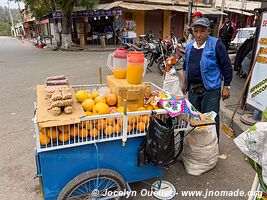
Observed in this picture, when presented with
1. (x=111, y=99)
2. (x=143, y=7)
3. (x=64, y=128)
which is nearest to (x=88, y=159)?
(x=64, y=128)

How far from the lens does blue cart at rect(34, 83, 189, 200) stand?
175cm

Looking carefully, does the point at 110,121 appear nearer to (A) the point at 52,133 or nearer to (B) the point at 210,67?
(A) the point at 52,133

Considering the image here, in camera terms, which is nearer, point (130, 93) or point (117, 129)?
point (117, 129)

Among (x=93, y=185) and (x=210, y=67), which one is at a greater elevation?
(x=210, y=67)

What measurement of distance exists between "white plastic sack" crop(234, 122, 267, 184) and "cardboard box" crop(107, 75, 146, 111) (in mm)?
953

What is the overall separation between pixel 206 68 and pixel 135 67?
97 cm

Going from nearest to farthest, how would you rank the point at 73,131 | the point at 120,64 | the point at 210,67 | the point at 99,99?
the point at 73,131 < the point at 99,99 < the point at 120,64 < the point at 210,67

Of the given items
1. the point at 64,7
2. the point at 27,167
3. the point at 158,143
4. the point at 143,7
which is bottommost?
the point at 27,167

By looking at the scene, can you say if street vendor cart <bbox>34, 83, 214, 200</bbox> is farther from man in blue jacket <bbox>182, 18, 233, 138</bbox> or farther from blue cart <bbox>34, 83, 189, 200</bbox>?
man in blue jacket <bbox>182, 18, 233, 138</bbox>

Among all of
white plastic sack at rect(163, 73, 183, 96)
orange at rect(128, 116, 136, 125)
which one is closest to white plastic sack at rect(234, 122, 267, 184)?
orange at rect(128, 116, 136, 125)

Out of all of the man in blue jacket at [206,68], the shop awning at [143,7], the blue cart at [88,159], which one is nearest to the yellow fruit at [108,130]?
the blue cart at [88,159]

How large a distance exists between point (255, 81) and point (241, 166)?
1482 mm

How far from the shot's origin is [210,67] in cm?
254

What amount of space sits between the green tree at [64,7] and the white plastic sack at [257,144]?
13020mm
